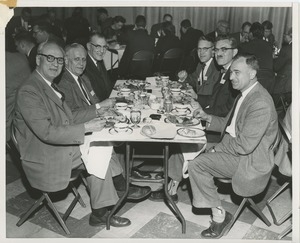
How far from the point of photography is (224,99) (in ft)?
11.9

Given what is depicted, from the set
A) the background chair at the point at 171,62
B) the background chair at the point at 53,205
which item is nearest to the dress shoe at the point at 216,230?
the background chair at the point at 53,205

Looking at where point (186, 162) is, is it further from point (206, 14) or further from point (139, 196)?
point (206, 14)

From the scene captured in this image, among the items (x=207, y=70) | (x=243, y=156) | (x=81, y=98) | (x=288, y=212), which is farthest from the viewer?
(x=207, y=70)

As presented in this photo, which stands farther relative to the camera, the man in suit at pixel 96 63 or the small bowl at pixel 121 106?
the man in suit at pixel 96 63

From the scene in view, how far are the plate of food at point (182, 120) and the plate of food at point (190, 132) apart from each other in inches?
4.3

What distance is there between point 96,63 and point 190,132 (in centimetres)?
191

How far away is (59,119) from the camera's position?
113 inches

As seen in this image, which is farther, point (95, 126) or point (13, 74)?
point (13, 74)

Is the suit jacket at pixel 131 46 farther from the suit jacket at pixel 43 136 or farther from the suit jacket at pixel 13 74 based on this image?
the suit jacket at pixel 43 136

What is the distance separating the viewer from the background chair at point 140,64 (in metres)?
5.88

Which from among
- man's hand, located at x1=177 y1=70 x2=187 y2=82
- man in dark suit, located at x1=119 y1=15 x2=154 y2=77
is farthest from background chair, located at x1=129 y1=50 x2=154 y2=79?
man's hand, located at x1=177 y1=70 x2=187 y2=82

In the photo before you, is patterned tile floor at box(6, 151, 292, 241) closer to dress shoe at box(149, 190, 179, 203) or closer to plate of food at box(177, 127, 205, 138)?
dress shoe at box(149, 190, 179, 203)

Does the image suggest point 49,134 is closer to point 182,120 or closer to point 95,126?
point 95,126

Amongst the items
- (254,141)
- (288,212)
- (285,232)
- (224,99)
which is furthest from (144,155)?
(288,212)
